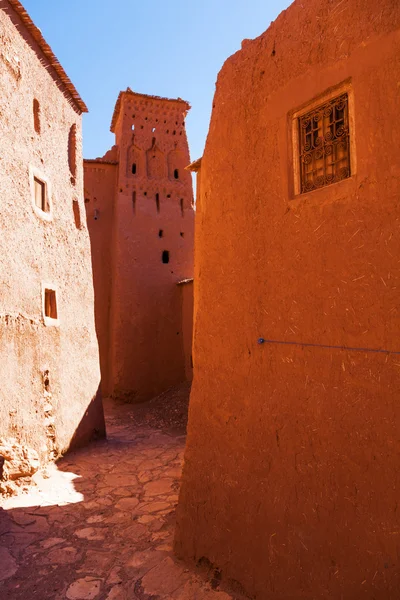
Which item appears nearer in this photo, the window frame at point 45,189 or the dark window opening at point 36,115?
the window frame at point 45,189

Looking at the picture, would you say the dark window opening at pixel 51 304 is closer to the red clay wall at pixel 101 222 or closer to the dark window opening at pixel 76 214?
the dark window opening at pixel 76 214

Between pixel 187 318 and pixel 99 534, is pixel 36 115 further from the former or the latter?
pixel 187 318

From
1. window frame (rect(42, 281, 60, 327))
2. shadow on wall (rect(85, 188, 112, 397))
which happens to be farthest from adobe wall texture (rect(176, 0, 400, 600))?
shadow on wall (rect(85, 188, 112, 397))

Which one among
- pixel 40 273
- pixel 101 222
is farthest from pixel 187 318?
pixel 40 273

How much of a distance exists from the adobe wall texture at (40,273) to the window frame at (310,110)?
4696 millimetres

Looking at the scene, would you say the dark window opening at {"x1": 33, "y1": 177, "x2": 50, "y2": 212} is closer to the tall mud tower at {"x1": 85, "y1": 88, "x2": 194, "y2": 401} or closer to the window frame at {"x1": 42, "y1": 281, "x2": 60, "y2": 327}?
the window frame at {"x1": 42, "y1": 281, "x2": 60, "y2": 327}

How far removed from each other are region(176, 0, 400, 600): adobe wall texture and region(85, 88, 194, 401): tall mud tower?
34.7ft

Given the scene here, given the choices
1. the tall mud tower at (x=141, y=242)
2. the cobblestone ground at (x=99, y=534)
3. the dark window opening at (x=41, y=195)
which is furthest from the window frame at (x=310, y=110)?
the tall mud tower at (x=141, y=242)

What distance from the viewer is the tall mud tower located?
1499 centimetres

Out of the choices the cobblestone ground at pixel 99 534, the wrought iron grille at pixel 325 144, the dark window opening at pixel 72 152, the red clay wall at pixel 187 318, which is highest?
the dark window opening at pixel 72 152

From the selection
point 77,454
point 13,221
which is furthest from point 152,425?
point 13,221

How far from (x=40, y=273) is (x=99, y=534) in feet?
14.8

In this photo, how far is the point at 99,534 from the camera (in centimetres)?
524

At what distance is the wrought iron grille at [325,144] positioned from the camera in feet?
11.2
